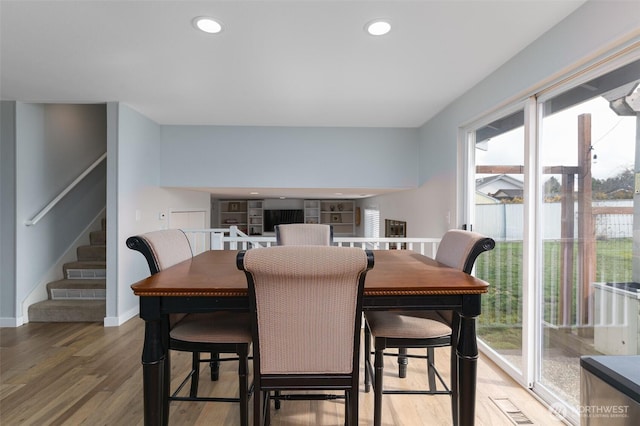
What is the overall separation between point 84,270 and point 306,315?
3.90 m

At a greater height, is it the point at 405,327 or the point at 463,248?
the point at 463,248

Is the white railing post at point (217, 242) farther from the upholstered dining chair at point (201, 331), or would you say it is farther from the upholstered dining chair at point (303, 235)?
the upholstered dining chair at point (201, 331)

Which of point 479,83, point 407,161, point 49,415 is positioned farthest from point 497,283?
point 49,415

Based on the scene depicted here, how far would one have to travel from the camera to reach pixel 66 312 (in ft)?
11.7

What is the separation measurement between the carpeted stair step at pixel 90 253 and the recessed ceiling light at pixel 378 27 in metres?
4.04

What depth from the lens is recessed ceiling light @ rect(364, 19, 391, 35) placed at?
6.31ft

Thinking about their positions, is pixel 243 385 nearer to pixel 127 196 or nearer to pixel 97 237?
pixel 127 196

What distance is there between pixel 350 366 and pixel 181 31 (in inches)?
80.7

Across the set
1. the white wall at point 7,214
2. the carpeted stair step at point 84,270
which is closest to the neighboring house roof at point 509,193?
the carpeted stair step at point 84,270

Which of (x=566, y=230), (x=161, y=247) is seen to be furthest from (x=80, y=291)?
(x=566, y=230)

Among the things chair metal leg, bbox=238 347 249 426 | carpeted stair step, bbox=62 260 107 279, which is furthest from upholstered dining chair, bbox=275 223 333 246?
carpeted stair step, bbox=62 260 107 279

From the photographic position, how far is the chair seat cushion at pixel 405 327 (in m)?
1.60

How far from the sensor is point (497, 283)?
271 cm

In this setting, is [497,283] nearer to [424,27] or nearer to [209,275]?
[424,27]
